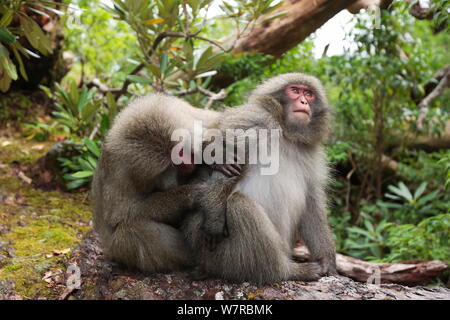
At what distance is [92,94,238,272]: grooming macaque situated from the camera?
134 inches

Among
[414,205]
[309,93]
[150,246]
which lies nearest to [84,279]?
[150,246]

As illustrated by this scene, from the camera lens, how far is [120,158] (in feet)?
11.7

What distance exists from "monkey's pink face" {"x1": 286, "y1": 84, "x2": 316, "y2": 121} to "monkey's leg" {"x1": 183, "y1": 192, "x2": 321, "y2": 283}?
0.98m

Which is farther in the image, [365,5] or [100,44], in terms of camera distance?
[100,44]

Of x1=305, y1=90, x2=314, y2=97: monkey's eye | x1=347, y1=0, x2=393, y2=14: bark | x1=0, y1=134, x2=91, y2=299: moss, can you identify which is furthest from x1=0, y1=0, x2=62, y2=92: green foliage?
x1=347, y1=0, x2=393, y2=14: bark

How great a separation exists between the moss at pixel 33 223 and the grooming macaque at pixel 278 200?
136cm

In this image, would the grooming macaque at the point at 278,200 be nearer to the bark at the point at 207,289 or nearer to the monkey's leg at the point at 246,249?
the monkey's leg at the point at 246,249

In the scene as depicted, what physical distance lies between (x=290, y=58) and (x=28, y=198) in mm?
4763

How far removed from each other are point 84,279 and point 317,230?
2.26 metres

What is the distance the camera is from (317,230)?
14.0 feet

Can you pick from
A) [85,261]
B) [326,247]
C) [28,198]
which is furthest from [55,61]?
[326,247]

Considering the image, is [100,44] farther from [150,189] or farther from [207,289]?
[207,289]
